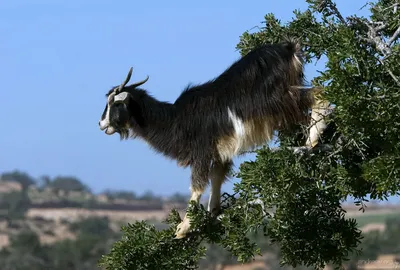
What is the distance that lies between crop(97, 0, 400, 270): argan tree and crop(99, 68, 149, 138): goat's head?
1.10 m

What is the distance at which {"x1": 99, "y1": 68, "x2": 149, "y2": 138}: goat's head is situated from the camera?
7.87m

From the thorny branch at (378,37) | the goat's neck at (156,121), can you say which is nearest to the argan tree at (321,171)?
the thorny branch at (378,37)

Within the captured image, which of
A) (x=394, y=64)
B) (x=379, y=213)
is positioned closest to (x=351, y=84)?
(x=394, y=64)

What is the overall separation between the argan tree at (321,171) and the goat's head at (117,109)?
1.10 m

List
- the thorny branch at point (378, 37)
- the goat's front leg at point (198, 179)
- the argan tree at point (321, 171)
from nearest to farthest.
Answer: the argan tree at point (321, 171) → the thorny branch at point (378, 37) → the goat's front leg at point (198, 179)

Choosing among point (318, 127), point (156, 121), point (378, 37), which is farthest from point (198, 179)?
point (378, 37)

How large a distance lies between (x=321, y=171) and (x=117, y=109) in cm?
222

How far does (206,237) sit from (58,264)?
3438cm

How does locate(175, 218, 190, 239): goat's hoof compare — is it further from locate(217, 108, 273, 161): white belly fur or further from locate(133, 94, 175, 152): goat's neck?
locate(133, 94, 175, 152): goat's neck

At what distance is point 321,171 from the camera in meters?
6.49

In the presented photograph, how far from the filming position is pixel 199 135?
757 cm

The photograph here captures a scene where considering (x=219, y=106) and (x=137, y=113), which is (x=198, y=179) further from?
(x=137, y=113)

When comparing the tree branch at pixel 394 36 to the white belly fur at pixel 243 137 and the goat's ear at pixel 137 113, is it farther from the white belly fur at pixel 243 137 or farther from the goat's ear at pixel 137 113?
the goat's ear at pixel 137 113

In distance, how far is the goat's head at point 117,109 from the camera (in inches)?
310
